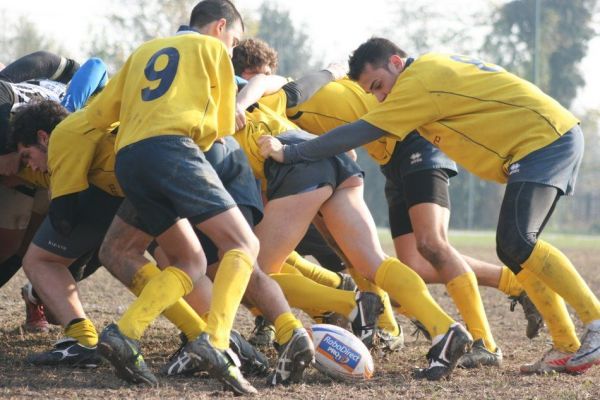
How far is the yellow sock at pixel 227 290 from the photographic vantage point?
4867mm

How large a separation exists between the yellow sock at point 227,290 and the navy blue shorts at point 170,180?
0.81 ft

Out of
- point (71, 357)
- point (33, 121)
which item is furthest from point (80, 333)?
point (33, 121)

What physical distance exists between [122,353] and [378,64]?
2.31m

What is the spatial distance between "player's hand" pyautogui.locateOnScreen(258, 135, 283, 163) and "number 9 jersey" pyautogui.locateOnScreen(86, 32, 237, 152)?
44 cm

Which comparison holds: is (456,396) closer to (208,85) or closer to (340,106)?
(208,85)

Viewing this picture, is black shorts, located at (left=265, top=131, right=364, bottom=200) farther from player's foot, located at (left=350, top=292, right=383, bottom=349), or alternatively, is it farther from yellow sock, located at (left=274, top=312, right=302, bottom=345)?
yellow sock, located at (left=274, top=312, right=302, bottom=345)

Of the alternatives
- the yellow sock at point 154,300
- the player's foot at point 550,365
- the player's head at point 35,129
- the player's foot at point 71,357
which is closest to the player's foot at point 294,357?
the yellow sock at point 154,300

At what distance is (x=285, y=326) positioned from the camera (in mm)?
5180

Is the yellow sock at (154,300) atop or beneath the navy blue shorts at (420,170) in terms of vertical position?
beneath

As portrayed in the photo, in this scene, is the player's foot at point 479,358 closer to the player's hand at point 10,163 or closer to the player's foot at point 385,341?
the player's foot at point 385,341

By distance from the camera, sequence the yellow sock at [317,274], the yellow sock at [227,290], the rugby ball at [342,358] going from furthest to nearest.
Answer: the yellow sock at [317,274]
the rugby ball at [342,358]
the yellow sock at [227,290]

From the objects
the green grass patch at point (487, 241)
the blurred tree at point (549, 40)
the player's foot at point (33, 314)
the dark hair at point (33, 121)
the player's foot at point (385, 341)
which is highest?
the dark hair at point (33, 121)

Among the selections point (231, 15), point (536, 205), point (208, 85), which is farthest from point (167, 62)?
point (536, 205)

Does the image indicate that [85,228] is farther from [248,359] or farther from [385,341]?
[385,341]
